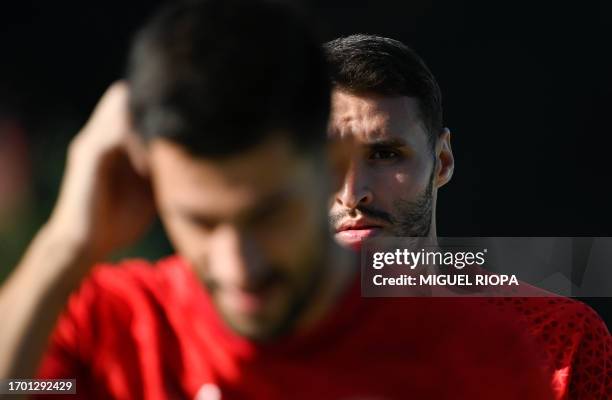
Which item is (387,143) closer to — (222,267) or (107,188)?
(107,188)

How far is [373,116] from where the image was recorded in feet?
8.60

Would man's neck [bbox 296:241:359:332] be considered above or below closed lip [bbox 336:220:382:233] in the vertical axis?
above

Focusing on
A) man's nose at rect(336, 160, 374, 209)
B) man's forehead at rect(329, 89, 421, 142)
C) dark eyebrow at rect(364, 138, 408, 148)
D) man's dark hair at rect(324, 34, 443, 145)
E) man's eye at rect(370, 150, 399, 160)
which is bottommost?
man's nose at rect(336, 160, 374, 209)

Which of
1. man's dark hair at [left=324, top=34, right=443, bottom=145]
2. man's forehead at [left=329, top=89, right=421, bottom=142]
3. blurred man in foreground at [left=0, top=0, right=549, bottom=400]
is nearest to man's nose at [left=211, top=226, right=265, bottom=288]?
blurred man in foreground at [left=0, top=0, right=549, bottom=400]

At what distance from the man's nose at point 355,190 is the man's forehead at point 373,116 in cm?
9

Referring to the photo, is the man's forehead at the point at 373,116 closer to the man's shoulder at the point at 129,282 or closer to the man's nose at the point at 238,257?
the man's shoulder at the point at 129,282

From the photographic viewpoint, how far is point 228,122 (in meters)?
1.22

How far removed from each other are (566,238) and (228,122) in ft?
13.4

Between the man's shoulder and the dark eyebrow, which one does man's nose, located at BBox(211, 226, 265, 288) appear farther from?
the dark eyebrow

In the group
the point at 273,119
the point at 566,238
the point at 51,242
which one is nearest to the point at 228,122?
the point at 273,119

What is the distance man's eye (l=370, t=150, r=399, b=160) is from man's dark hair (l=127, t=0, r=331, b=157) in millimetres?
1276

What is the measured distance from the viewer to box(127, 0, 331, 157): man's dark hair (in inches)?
47.8

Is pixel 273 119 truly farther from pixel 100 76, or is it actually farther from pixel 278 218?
pixel 100 76

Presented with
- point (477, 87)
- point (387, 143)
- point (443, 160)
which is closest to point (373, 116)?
point (387, 143)
